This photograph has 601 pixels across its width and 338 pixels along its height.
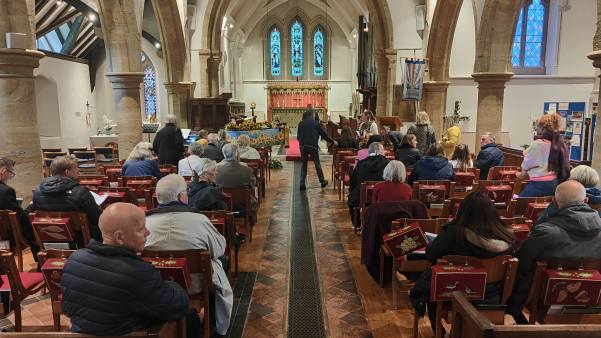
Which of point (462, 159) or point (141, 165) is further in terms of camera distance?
point (462, 159)

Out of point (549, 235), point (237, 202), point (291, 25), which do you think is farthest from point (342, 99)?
point (549, 235)

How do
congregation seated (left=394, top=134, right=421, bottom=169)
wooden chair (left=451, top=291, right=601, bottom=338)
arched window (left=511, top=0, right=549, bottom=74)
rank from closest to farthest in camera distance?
wooden chair (left=451, top=291, right=601, bottom=338), congregation seated (left=394, top=134, right=421, bottom=169), arched window (left=511, top=0, right=549, bottom=74)

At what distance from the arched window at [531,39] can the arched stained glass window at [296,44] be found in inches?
632

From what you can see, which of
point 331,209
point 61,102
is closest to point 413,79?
point 331,209

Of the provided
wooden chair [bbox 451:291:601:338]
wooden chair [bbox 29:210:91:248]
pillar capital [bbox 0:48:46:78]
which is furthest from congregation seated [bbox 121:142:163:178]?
wooden chair [bbox 451:291:601:338]

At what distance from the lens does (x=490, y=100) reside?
9.09 metres

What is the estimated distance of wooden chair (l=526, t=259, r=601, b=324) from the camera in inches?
109

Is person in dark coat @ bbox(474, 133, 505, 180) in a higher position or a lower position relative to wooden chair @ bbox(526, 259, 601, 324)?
higher

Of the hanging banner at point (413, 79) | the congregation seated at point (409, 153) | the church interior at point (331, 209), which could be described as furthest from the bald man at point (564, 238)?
the hanging banner at point (413, 79)

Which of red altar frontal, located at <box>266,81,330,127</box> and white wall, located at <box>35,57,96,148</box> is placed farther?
red altar frontal, located at <box>266,81,330,127</box>

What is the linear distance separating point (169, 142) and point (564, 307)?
6.36 m

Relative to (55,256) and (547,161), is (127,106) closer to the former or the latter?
(55,256)

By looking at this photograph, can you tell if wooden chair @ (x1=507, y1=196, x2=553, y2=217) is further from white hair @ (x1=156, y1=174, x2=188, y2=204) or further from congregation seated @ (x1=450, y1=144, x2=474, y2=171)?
white hair @ (x1=156, y1=174, x2=188, y2=204)

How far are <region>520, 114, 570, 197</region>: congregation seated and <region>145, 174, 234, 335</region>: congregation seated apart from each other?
137 inches
